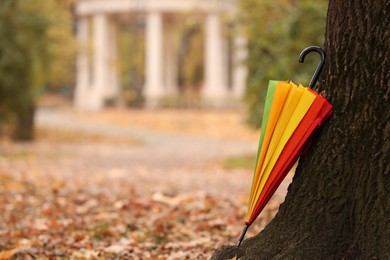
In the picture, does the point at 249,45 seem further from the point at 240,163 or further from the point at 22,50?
the point at 22,50

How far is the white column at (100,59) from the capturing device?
169 feet

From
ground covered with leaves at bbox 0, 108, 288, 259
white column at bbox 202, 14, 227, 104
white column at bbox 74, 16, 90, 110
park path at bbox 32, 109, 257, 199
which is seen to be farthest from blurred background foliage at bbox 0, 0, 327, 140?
white column at bbox 74, 16, 90, 110

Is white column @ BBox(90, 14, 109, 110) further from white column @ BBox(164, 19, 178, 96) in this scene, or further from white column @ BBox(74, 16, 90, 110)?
white column @ BBox(164, 19, 178, 96)

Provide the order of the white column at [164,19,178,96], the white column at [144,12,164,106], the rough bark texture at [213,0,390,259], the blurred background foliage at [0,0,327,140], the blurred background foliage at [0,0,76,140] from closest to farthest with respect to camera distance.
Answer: the rough bark texture at [213,0,390,259] → the blurred background foliage at [0,0,327,140] → the blurred background foliage at [0,0,76,140] → the white column at [144,12,164,106] → the white column at [164,19,178,96]

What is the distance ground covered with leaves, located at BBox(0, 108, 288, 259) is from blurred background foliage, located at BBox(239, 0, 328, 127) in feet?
6.07

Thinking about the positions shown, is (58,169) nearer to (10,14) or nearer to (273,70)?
(273,70)

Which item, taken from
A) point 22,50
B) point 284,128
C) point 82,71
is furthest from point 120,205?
point 82,71

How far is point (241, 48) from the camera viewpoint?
17.8 m

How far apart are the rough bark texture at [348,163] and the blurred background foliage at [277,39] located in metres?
9.33

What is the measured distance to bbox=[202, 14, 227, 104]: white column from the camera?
48.8 meters

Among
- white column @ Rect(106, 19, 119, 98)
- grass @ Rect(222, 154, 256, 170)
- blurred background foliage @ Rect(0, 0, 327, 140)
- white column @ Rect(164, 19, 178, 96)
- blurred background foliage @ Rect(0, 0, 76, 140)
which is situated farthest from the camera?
white column @ Rect(164, 19, 178, 96)

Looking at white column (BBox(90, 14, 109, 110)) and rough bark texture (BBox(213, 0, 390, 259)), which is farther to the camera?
white column (BBox(90, 14, 109, 110))

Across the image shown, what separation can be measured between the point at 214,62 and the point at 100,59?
851 centimetres

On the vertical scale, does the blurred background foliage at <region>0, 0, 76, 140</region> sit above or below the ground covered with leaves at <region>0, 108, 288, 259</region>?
above
